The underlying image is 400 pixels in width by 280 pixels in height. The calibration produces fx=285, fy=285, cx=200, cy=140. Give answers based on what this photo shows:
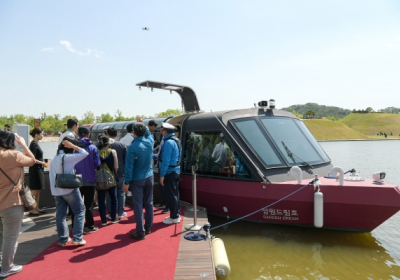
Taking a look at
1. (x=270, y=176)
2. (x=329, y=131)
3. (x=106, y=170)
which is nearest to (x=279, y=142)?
(x=270, y=176)

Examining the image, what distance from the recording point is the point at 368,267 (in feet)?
15.4

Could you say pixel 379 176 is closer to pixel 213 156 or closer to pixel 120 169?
pixel 213 156

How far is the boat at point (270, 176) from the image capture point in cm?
486

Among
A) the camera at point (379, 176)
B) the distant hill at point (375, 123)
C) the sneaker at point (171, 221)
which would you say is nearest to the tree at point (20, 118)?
the sneaker at point (171, 221)

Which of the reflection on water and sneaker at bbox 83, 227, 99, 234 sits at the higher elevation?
sneaker at bbox 83, 227, 99, 234

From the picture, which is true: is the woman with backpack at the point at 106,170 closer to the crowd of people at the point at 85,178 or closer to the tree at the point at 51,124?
the crowd of people at the point at 85,178

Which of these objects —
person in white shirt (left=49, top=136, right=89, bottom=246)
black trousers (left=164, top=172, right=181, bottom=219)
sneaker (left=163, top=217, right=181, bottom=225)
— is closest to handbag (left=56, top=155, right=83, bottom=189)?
person in white shirt (left=49, top=136, right=89, bottom=246)

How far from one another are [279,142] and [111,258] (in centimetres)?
395

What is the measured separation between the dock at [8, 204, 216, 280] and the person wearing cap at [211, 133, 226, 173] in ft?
4.78

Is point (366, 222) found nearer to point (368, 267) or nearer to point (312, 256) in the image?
point (368, 267)

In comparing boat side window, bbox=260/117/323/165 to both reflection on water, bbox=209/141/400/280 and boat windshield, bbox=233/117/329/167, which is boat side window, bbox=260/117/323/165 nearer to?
boat windshield, bbox=233/117/329/167

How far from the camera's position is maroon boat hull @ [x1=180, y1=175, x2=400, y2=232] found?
15.4ft

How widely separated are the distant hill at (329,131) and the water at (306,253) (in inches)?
2633

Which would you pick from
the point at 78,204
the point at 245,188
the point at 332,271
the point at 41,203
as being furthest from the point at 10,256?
the point at 332,271
